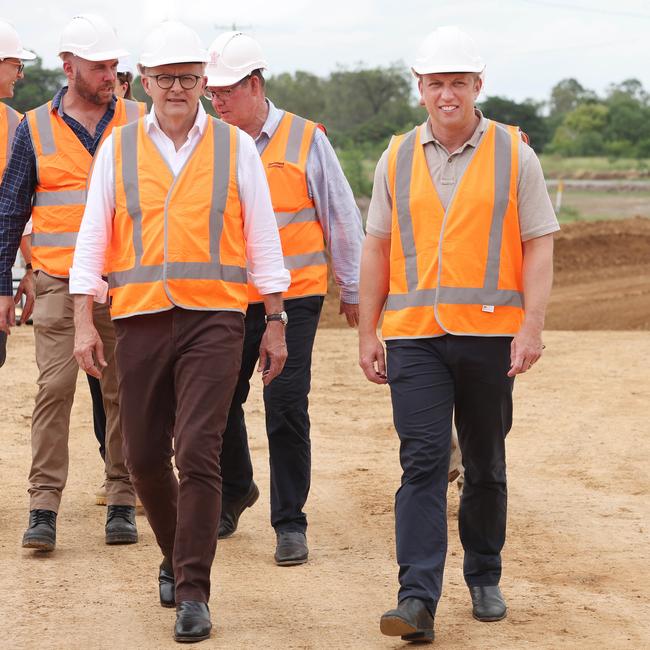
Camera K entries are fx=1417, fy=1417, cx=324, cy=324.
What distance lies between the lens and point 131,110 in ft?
26.0

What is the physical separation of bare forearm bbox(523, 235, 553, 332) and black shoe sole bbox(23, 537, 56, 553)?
2.93 metres

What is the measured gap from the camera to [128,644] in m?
5.85

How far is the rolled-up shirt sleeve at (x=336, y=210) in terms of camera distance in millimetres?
7523

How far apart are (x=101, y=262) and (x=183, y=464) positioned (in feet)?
3.19

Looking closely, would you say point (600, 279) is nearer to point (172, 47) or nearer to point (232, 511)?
point (232, 511)

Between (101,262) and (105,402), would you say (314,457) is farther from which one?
(101,262)

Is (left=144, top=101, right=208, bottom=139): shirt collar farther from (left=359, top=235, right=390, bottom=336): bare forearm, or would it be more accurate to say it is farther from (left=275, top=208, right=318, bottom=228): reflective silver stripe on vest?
(left=275, top=208, right=318, bottom=228): reflective silver stripe on vest

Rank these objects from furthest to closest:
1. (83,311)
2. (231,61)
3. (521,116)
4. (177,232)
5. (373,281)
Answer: (521,116)
(231,61)
(373,281)
(83,311)
(177,232)

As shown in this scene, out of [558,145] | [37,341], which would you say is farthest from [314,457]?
[558,145]

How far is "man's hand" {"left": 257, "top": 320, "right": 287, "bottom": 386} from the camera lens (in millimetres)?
6344

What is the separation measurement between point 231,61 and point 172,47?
1.25 meters

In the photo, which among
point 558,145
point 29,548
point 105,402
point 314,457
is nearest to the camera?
point 29,548

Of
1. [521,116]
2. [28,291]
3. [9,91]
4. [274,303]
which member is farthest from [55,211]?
[521,116]

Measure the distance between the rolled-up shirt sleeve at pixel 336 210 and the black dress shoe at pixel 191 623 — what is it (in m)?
2.28
